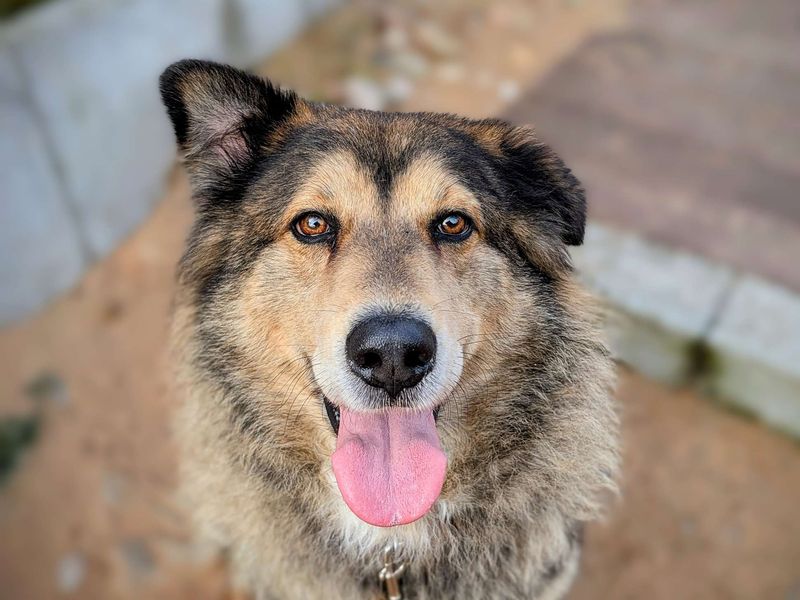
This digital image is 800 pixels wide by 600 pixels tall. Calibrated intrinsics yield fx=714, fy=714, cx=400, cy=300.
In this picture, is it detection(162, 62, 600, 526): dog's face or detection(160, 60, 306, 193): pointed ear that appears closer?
detection(162, 62, 600, 526): dog's face

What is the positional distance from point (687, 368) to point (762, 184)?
6.64 feet

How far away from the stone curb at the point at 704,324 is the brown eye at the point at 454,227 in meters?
1.93

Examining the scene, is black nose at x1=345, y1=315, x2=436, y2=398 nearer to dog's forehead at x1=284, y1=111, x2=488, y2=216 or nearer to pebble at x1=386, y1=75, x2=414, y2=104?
dog's forehead at x1=284, y1=111, x2=488, y2=216

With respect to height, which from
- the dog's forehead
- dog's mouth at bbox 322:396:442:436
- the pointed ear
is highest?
the pointed ear

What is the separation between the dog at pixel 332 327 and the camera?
2.29m

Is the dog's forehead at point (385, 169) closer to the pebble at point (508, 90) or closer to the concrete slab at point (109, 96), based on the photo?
the concrete slab at point (109, 96)

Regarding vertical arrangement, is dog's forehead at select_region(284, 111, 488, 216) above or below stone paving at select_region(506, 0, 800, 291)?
above

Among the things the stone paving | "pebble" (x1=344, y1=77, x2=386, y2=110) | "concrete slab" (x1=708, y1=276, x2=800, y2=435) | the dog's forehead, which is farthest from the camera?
"pebble" (x1=344, y1=77, x2=386, y2=110)

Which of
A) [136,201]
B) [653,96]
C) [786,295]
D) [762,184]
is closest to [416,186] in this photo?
[786,295]

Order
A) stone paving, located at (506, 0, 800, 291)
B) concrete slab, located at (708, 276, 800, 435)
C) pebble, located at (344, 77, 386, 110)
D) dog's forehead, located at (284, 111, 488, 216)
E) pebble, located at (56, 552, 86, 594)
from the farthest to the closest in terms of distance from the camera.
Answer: pebble, located at (344, 77, 386, 110), stone paving, located at (506, 0, 800, 291), concrete slab, located at (708, 276, 800, 435), pebble, located at (56, 552, 86, 594), dog's forehead, located at (284, 111, 488, 216)

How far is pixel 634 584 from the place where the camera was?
3752mm

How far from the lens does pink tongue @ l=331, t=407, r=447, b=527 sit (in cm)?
223

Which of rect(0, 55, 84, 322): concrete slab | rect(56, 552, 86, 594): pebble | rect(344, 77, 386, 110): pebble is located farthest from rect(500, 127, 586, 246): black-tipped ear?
rect(344, 77, 386, 110): pebble

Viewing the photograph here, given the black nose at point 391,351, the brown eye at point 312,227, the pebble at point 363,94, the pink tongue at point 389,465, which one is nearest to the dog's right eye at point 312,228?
the brown eye at point 312,227
